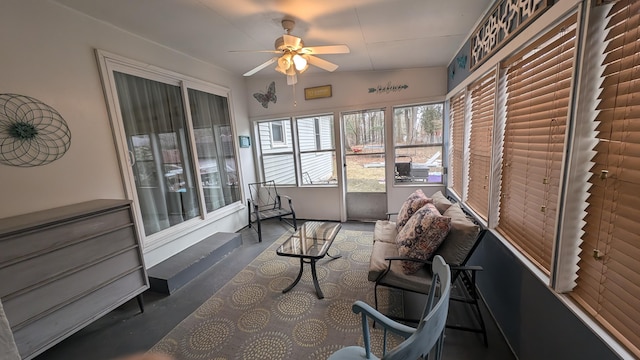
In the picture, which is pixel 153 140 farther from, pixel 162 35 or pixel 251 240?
pixel 251 240

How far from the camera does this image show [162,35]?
2486mm

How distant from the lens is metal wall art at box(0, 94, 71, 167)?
1.65 metres

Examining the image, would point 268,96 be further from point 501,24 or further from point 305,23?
point 501,24

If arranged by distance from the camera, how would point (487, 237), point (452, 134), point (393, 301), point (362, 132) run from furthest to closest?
point (362, 132), point (452, 134), point (393, 301), point (487, 237)

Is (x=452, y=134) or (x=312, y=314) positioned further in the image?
(x=452, y=134)

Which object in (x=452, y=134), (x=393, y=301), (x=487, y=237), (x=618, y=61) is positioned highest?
(x=618, y=61)

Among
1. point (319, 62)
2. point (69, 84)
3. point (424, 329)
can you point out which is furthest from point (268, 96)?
point (424, 329)

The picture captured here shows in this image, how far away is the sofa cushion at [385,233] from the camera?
2.53 meters

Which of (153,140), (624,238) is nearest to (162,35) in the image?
(153,140)

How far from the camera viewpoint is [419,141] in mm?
3693

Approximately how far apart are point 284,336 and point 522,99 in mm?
2356

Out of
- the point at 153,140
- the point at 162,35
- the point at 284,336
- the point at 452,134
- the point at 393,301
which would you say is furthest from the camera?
the point at 452,134

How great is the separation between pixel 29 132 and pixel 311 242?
2.43 metres

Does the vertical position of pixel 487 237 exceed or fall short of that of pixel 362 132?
it falls short
